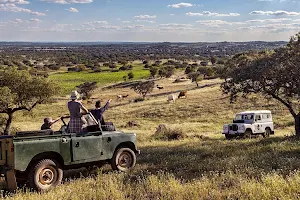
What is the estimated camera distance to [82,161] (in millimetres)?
9883

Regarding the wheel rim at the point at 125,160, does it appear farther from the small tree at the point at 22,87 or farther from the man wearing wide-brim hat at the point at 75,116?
the small tree at the point at 22,87

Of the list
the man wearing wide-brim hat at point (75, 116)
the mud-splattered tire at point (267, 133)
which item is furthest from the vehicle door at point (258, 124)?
the man wearing wide-brim hat at point (75, 116)

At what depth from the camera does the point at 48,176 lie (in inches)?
363

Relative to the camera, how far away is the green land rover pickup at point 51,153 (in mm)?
8570

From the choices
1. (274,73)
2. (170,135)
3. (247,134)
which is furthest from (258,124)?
(274,73)

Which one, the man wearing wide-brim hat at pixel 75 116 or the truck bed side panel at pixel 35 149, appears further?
the man wearing wide-brim hat at pixel 75 116

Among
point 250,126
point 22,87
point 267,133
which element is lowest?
point 267,133

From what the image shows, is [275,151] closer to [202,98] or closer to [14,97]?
[14,97]

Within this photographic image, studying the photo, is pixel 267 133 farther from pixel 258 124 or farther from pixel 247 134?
pixel 247 134

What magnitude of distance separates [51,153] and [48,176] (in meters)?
0.54

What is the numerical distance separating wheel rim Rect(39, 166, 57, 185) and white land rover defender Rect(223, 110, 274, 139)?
17.8 metres

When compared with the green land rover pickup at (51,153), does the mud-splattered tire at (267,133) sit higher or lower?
lower

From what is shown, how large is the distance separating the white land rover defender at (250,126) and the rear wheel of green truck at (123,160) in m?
15.1

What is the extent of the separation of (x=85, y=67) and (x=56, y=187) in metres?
119
